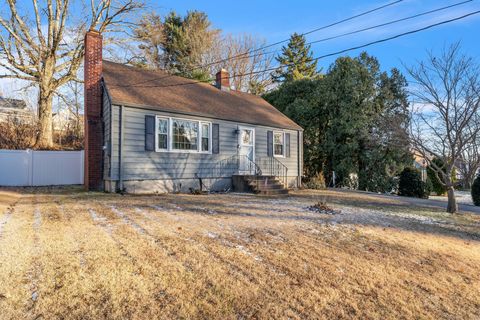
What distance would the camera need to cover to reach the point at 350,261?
3.98 metres

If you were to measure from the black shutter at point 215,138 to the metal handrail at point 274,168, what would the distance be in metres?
2.31

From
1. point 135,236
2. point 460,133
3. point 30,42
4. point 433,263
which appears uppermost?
point 30,42

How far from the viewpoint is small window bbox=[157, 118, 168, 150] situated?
11008 millimetres

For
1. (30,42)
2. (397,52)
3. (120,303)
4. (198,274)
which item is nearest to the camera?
(120,303)

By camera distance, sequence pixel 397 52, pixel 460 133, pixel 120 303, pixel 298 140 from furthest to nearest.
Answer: pixel 298 140, pixel 397 52, pixel 460 133, pixel 120 303

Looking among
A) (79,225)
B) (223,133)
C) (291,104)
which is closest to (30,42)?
(223,133)

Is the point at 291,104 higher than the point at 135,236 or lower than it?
higher

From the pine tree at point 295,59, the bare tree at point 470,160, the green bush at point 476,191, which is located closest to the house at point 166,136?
the bare tree at point 470,160

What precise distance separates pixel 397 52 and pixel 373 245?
865 cm

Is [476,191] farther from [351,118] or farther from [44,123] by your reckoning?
[44,123]

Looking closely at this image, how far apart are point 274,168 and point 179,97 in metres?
5.31

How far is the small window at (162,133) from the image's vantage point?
1101cm

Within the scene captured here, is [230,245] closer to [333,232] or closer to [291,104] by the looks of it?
[333,232]

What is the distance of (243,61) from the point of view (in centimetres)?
2838
